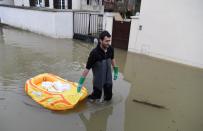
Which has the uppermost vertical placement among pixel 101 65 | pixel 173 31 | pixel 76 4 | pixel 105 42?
pixel 76 4

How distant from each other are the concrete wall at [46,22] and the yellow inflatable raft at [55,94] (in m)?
7.13

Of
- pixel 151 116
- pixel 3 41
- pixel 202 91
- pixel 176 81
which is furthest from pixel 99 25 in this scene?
pixel 151 116

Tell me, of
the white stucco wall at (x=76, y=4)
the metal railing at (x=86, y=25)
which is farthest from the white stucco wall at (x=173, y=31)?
the white stucco wall at (x=76, y=4)

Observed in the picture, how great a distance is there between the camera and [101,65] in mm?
4191

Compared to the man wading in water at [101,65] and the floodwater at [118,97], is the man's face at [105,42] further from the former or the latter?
the floodwater at [118,97]

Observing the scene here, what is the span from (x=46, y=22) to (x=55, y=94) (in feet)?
28.8

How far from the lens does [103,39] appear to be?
3973 mm

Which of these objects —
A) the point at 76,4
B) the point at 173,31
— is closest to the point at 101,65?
the point at 173,31

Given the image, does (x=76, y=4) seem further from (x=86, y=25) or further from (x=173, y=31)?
(x=173, y=31)

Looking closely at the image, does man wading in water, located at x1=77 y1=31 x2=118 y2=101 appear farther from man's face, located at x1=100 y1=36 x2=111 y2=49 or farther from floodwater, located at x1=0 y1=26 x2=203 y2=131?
floodwater, located at x1=0 y1=26 x2=203 y2=131

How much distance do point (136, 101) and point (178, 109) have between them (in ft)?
3.10

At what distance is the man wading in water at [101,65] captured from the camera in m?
4.05

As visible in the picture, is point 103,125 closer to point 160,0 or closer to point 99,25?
point 160,0

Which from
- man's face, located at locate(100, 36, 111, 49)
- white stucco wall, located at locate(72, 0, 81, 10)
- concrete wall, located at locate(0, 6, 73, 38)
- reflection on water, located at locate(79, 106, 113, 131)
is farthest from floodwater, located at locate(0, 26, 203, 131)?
white stucco wall, located at locate(72, 0, 81, 10)
